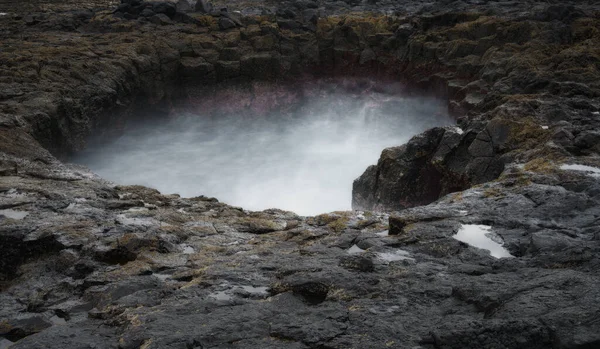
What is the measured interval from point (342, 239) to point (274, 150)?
1591cm

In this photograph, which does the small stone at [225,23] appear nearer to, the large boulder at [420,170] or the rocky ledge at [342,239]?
the rocky ledge at [342,239]

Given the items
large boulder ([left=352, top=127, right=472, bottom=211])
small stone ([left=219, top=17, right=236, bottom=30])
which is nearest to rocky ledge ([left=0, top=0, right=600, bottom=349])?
large boulder ([left=352, top=127, right=472, bottom=211])

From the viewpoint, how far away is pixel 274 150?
2347 centimetres

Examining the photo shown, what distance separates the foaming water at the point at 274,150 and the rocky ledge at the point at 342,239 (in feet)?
8.61

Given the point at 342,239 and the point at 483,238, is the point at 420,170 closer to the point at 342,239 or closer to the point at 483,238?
the point at 483,238

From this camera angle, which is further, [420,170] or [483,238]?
[420,170]

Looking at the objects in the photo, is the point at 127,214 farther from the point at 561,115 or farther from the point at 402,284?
the point at 561,115

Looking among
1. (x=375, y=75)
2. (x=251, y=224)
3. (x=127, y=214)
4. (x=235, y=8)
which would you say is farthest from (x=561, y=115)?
(x=235, y=8)

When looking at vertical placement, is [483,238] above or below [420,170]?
below

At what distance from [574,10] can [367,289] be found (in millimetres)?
21430

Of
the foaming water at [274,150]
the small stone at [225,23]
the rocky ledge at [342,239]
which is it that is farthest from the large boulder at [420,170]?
the small stone at [225,23]

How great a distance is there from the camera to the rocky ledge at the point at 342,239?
4973 millimetres

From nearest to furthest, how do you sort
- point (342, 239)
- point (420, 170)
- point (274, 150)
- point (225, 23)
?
1. point (342, 239)
2. point (420, 170)
3. point (274, 150)
4. point (225, 23)

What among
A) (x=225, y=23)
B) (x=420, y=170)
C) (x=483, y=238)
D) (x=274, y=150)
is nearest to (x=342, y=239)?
(x=483, y=238)
